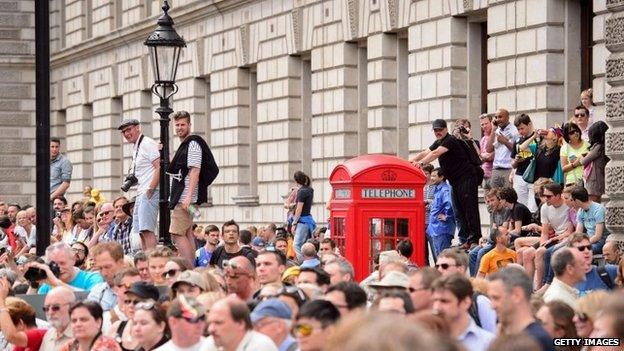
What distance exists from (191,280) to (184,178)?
21.0 feet

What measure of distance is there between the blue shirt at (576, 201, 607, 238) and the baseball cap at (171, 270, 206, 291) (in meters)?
6.14

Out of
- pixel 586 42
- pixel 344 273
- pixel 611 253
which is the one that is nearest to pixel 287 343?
pixel 344 273

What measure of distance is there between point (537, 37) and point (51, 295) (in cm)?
1319

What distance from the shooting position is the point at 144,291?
1258 cm

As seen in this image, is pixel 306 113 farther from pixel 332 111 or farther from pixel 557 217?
pixel 557 217

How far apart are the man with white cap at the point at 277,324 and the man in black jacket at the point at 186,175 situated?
8.70 metres

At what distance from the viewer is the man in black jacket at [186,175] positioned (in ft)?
61.2

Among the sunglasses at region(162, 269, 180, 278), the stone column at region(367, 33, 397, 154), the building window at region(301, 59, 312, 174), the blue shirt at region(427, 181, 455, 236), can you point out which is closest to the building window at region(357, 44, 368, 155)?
the stone column at region(367, 33, 397, 154)

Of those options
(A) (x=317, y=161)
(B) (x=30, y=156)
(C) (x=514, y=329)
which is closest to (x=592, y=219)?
(C) (x=514, y=329)

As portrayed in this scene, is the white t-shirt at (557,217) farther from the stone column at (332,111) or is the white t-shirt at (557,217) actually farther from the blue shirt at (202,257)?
the stone column at (332,111)

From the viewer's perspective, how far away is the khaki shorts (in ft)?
61.4

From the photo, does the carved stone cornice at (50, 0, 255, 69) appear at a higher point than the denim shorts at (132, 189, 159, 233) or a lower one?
higher

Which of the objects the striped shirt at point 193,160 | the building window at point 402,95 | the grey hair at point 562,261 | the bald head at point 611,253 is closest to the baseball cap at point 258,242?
the building window at point 402,95

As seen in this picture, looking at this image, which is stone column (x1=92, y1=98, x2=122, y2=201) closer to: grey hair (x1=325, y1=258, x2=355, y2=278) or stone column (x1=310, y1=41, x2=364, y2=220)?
stone column (x1=310, y1=41, x2=364, y2=220)
